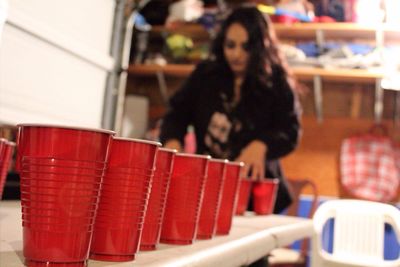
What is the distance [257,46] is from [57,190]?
1467 millimetres

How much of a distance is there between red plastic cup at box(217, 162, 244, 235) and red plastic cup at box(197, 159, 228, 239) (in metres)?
0.07

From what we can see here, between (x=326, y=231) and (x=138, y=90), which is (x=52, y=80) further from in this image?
(x=138, y=90)

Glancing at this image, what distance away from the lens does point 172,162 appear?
24.8 inches

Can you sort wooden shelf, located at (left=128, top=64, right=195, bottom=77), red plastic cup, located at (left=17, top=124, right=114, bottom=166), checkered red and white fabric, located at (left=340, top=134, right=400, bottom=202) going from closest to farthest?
1. red plastic cup, located at (left=17, top=124, right=114, bottom=166)
2. checkered red and white fabric, located at (left=340, top=134, right=400, bottom=202)
3. wooden shelf, located at (left=128, top=64, right=195, bottom=77)

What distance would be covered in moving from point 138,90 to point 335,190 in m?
1.59

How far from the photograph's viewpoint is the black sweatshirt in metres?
1.78

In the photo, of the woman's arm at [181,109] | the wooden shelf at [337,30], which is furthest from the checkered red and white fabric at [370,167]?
the woman's arm at [181,109]

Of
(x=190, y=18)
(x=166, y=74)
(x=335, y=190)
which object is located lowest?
(x=335, y=190)

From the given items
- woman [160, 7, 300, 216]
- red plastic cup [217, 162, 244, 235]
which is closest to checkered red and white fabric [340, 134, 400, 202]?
woman [160, 7, 300, 216]

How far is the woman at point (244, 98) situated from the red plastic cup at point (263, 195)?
12.3 inches

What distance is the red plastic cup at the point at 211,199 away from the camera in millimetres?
775

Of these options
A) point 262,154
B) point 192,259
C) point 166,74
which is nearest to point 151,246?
point 192,259

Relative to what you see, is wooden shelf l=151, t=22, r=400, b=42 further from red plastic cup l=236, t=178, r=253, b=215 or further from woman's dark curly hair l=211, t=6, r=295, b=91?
red plastic cup l=236, t=178, r=253, b=215

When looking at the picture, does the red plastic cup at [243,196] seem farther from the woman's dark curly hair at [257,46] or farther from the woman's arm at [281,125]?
the woman's dark curly hair at [257,46]
